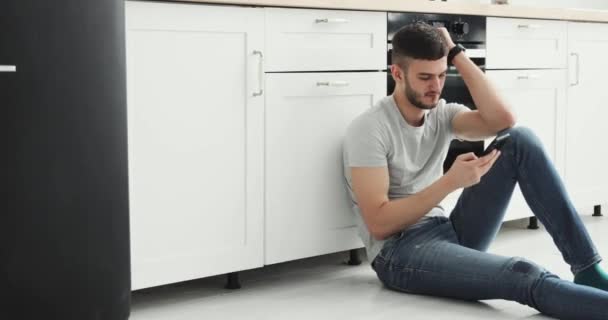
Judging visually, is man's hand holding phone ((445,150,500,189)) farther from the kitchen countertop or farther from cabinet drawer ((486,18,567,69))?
cabinet drawer ((486,18,567,69))

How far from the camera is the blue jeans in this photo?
2.71 metres

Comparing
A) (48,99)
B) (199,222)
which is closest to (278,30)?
(199,222)

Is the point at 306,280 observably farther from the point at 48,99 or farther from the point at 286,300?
the point at 48,99

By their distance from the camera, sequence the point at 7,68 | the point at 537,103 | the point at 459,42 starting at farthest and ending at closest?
the point at 537,103 < the point at 459,42 < the point at 7,68

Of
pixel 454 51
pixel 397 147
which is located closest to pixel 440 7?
pixel 454 51

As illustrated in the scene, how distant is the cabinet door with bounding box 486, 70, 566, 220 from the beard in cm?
74

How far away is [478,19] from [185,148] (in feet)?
4.33

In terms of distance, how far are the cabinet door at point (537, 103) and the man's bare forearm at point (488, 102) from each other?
0.56 metres

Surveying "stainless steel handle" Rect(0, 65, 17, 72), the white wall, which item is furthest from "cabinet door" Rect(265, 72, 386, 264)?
the white wall

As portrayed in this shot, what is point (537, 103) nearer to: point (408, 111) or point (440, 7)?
point (440, 7)

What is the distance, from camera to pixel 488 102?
122 inches

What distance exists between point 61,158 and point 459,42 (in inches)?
70.6

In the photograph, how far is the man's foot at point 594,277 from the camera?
9.25 ft

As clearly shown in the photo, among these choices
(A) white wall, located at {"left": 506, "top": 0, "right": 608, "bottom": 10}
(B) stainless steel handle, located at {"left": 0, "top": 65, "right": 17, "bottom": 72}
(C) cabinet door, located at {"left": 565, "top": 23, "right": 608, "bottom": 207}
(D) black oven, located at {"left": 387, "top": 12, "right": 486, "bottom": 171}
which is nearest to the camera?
(B) stainless steel handle, located at {"left": 0, "top": 65, "right": 17, "bottom": 72}
